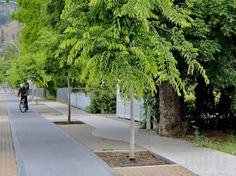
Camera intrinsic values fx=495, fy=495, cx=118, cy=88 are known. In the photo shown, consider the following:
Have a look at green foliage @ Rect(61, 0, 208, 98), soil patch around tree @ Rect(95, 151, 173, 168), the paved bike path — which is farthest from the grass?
the paved bike path

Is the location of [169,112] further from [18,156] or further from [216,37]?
[18,156]

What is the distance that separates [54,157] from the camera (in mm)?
11133

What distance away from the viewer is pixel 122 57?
31.5ft

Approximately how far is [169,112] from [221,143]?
218 centimetres

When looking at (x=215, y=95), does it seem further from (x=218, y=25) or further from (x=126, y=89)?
(x=126, y=89)

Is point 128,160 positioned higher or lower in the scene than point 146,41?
lower

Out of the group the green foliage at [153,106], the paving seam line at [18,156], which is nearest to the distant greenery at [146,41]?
Result: the paving seam line at [18,156]

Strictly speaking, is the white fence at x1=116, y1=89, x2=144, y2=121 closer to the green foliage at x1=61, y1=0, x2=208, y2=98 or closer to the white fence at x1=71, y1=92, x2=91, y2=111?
the white fence at x1=71, y1=92, x2=91, y2=111

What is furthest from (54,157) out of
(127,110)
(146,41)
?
(127,110)

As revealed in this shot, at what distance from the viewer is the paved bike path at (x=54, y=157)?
9.43m

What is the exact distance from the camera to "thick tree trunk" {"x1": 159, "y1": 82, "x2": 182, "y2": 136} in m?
15.3

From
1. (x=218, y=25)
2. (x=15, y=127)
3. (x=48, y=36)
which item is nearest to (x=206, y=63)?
(x=218, y=25)

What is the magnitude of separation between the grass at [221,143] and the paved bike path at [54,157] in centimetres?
317

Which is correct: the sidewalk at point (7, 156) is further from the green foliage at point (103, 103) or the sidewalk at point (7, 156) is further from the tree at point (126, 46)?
the green foliage at point (103, 103)
